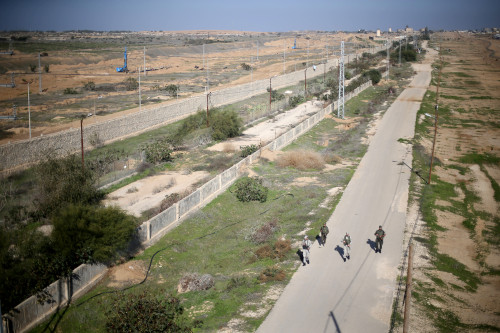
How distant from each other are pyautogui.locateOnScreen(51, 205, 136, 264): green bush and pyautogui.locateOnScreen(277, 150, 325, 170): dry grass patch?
628 inches

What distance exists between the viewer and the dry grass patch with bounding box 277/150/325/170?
3003cm

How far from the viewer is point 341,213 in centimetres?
2180

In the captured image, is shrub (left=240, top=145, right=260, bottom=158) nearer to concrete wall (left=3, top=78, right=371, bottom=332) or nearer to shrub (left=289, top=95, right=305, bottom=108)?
concrete wall (left=3, top=78, right=371, bottom=332)

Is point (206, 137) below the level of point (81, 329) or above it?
above

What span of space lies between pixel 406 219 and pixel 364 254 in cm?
483

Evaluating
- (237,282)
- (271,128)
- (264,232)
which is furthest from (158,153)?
(237,282)

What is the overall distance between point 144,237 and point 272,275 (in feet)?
17.3

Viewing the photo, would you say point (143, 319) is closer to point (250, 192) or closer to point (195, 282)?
point (195, 282)

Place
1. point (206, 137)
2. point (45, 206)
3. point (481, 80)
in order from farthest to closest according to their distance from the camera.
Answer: point (481, 80) → point (206, 137) → point (45, 206)

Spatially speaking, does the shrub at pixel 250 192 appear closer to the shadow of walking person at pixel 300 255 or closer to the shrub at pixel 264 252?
the shrub at pixel 264 252

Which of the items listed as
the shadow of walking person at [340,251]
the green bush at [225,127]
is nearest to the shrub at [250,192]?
the shadow of walking person at [340,251]

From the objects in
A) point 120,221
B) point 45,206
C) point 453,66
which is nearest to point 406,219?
point 120,221

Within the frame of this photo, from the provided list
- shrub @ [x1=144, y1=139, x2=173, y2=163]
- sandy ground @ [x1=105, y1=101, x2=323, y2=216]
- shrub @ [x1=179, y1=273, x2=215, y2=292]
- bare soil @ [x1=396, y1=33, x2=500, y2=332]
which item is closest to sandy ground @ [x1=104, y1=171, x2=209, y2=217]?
sandy ground @ [x1=105, y1=101, x2=323, y2=216]

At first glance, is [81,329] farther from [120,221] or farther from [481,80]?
[481,80]
